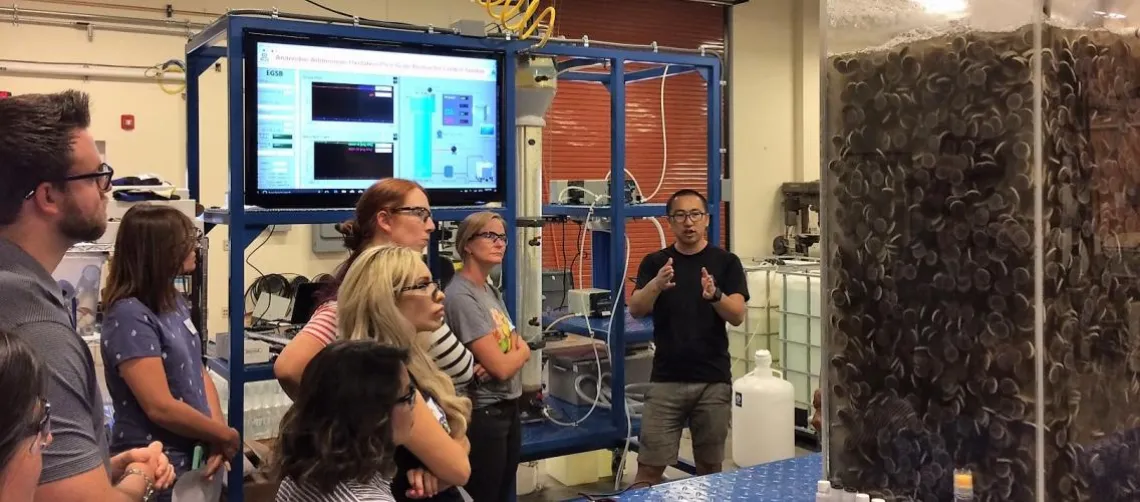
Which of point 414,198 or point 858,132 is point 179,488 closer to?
point 414,198

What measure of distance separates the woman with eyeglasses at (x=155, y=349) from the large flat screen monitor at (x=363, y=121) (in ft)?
1.39

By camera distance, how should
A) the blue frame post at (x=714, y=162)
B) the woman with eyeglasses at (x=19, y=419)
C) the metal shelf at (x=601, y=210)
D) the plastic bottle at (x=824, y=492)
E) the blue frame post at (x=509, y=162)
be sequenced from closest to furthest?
the woman with eyeglasses at (x=19, y=419) → the plastic bottle at (x=824, y=492) → the blue frame post at (x=509, y=162) → the metal shelf at (x=601, y=210) → the blue frame post at (x=714, y=162)

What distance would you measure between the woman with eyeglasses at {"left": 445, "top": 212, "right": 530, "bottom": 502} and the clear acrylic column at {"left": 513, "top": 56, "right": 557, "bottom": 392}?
0.57 m

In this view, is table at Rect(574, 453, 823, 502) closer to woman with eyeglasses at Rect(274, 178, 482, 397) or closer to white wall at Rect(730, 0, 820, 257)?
woman with eyeglasses at Rect(274, 178, 482, 397)

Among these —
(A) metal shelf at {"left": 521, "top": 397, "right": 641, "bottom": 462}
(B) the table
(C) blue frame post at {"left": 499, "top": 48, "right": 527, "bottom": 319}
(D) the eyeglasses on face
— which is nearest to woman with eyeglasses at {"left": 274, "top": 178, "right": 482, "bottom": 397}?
(D) the eyeglasses on face

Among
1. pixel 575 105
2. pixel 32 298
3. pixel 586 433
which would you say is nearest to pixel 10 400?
pixel 32 298

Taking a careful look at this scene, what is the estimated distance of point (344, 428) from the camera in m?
1.69

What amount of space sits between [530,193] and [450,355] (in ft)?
3.82

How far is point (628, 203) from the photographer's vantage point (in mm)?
4125

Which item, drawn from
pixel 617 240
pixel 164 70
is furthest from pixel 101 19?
pixel 617 240

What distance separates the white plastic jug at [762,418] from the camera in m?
3.77

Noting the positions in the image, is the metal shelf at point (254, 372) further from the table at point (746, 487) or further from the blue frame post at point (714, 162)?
the blue frame post at point (714, 162)

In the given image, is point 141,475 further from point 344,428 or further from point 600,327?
point 600,327

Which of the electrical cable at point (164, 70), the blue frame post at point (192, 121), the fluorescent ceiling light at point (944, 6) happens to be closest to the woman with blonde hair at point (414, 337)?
the fluorescent ceiling light at point (944, 6)
